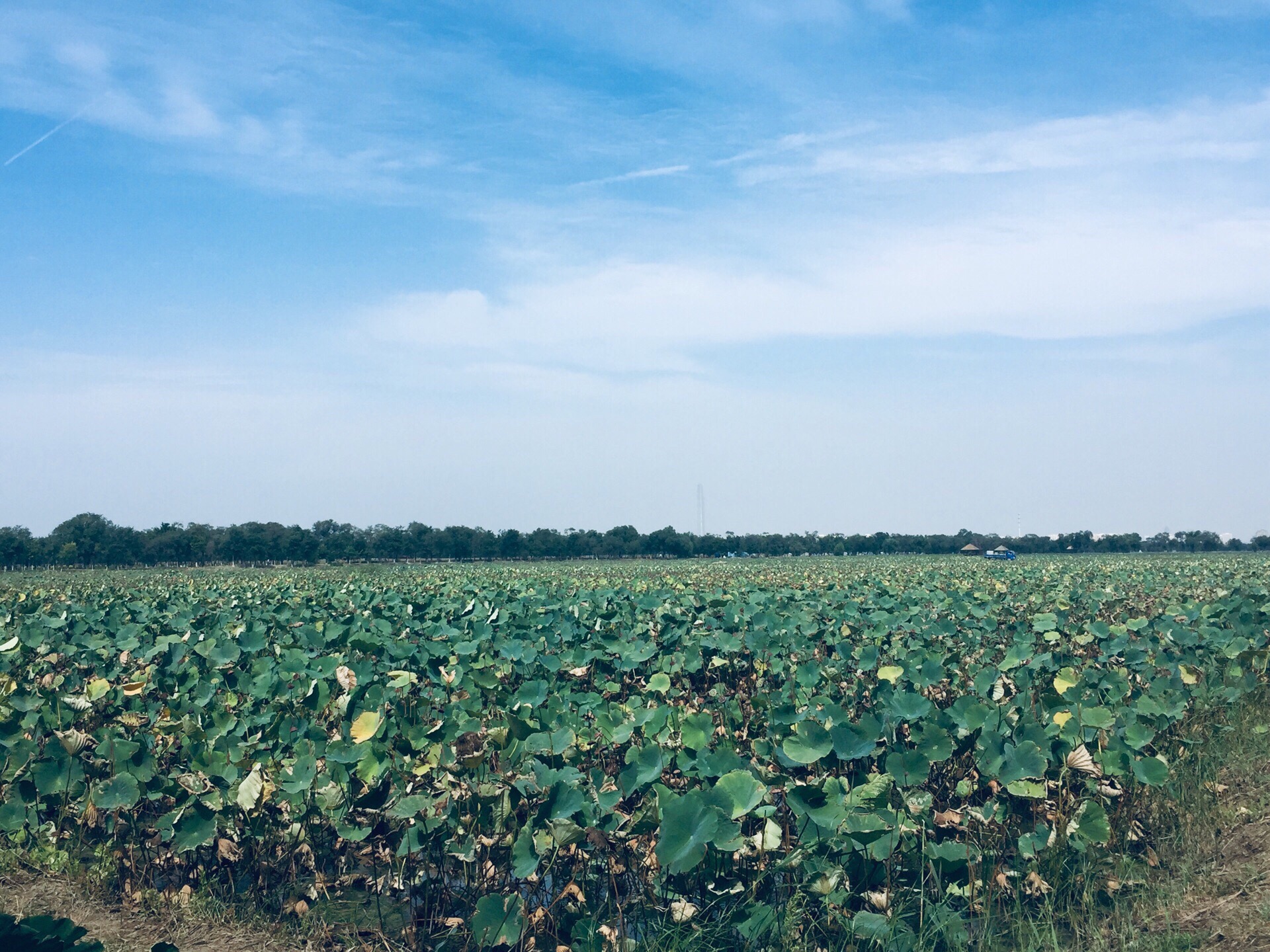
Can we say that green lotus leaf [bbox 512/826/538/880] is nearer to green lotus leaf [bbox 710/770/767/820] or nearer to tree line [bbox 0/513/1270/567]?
green lotus leaf [bbox 710/770/767/820]

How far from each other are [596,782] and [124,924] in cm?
311

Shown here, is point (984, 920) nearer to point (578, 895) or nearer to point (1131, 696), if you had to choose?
point (578, 895)

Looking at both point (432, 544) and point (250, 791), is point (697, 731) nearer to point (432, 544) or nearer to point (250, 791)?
point (250, 791)

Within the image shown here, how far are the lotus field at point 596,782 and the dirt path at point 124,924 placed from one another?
0.22m

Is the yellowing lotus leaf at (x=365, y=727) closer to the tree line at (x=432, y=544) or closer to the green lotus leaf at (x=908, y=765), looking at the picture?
the green lotus leaf at (x=908, y=765)

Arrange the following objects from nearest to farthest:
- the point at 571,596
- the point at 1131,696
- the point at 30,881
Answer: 1. the point at 30,881
2. the point at 1131,696
3. the point at 571,596

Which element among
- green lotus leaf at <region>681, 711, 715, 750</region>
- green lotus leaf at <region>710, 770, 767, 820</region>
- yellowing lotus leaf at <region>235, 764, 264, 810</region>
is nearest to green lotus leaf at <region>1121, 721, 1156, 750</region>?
green lotus leaf at <region>681, 711, 715, 750</region>

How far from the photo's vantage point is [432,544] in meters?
108

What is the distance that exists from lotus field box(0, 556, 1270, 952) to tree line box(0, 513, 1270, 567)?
95.1 m

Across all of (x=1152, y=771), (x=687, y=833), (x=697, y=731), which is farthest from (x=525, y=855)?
(x=1152, y=771)

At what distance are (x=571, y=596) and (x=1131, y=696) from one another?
10.2 m

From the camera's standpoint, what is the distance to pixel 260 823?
582 cm

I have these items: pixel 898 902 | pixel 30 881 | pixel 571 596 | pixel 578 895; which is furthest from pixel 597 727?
pixel 571 596

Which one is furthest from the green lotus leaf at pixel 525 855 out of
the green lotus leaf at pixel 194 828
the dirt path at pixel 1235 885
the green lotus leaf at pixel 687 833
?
the dirt path at pixel 1235 885
